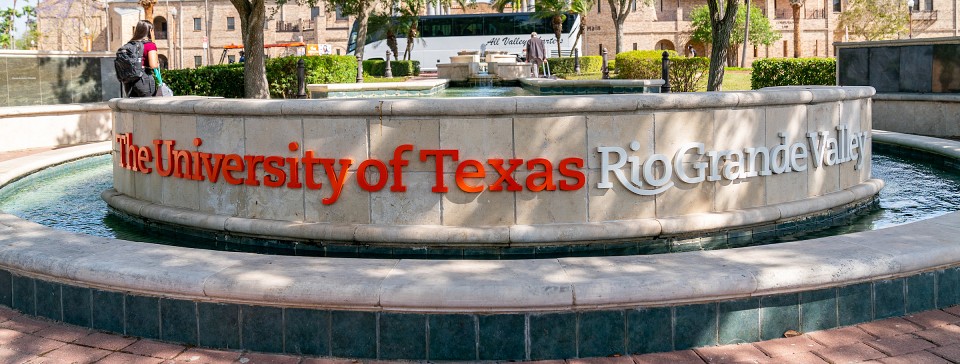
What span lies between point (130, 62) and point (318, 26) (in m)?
67.3

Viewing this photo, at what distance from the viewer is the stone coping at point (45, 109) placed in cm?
1522

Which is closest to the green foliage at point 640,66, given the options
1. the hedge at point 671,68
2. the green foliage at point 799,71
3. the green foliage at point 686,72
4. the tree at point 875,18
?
the hedge at point 671,68

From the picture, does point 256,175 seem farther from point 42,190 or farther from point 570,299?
point 42,190

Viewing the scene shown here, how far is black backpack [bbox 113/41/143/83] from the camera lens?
1212 centimetres

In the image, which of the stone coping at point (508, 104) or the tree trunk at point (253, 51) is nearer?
the stone coping at point (508, 104)

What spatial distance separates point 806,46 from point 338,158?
71.0 m

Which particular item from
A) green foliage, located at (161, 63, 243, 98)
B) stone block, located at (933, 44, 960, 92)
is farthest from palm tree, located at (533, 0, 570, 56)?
stone block, located at (933, 44, 960, 92)

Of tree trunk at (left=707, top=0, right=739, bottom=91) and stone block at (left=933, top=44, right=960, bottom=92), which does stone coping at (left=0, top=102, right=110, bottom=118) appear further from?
stone block at (left=933, top=44, right=960, bottom=92)

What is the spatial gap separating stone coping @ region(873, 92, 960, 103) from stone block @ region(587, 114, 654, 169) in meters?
10.9

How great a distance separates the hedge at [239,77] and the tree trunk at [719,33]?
885cm

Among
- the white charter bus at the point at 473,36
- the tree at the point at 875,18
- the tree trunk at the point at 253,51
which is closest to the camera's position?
the tree trunk at the point at 253,51

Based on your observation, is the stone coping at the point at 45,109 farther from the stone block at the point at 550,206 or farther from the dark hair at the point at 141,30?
the stone block at the point at 550,206

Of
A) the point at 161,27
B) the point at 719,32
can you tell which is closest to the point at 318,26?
the point at 161,27

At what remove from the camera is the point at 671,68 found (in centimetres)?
2614
